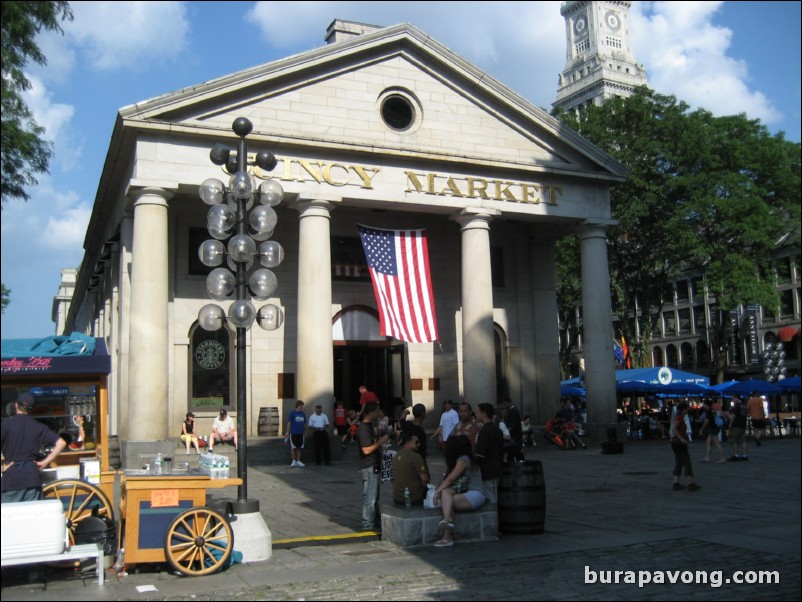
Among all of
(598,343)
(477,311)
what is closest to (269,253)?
(477,311)

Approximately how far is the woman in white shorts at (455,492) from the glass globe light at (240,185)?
4.45 meters

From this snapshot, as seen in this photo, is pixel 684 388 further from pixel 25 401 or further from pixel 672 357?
pixel 672 357

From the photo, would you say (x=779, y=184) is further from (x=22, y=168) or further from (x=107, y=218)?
(x=22, y=168)

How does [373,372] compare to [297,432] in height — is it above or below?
above

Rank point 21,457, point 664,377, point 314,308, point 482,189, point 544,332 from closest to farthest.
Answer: point 21,457 < point 314,308 < point 482,189 < point 664,377 < point 544,332

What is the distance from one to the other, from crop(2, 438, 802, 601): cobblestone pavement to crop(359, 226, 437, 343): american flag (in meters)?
9.74

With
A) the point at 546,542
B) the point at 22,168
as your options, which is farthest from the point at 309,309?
the point at 546,542

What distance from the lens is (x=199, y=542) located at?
9156 mm

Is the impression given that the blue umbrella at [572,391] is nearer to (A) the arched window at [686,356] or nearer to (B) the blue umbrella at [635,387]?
(B) the blue umbrella at [635,387]

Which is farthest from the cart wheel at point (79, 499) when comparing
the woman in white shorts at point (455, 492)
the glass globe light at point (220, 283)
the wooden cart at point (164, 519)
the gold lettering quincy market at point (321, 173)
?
the gold lettering quincy market at point (321, 173)

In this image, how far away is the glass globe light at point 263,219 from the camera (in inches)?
445

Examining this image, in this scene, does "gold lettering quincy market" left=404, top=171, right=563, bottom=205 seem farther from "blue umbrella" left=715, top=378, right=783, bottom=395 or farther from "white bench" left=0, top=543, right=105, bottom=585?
"white bench" left=0, top=543, right=105, bottom=585

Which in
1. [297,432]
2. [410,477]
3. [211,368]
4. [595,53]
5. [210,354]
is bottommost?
[410,477]

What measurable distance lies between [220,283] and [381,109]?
52.7 ft
